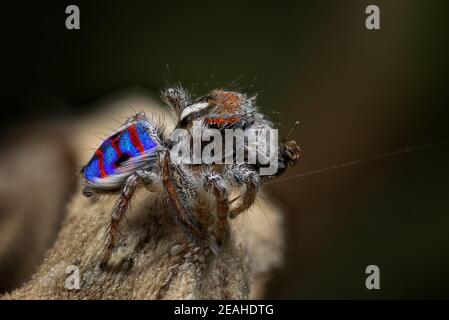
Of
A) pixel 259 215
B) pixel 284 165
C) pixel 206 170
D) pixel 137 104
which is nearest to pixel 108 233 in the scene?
pixel 206 170

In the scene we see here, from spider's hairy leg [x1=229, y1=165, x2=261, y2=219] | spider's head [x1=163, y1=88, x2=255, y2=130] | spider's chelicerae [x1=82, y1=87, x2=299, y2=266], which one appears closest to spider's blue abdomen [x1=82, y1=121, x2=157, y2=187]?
spider's chelicerae [x1=82, y1=87, x2=299, y2=266]

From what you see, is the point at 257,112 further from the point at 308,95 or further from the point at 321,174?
the point at 308,95

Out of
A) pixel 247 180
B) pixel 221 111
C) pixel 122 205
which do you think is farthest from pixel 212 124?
pixel 122 205

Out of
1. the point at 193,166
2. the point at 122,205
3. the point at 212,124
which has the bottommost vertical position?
the point at 122,205

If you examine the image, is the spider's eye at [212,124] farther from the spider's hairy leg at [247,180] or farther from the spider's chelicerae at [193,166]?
the spider's hairy leg at [247,180]

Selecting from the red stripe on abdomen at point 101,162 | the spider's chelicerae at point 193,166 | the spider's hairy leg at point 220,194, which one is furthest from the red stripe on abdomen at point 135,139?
the spider's hairy leg at point 220,194

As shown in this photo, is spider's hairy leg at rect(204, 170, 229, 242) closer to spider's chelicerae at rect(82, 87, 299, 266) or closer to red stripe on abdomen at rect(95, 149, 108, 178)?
spider's chelicerae at rect(82, 87, 299, 266)

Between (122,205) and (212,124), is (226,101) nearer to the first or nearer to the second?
(212,124)

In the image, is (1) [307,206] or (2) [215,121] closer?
(2) [215,121]
